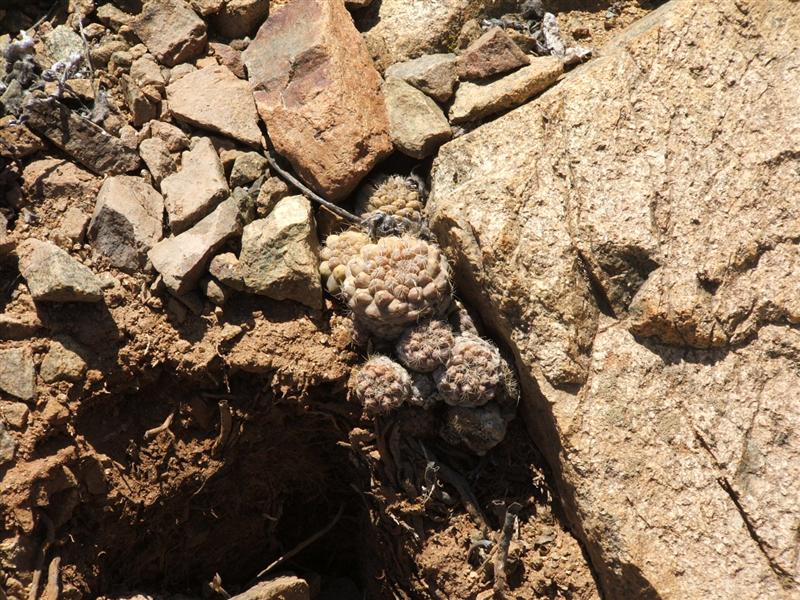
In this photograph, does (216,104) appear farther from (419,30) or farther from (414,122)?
(419,30)

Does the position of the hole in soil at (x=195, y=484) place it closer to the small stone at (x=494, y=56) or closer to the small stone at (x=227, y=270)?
the small stone at (x=227, y=270)

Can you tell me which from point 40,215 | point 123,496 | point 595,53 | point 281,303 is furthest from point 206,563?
point 595,53

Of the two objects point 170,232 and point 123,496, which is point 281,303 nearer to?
point 170,232

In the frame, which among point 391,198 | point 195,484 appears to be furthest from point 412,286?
point 195,484

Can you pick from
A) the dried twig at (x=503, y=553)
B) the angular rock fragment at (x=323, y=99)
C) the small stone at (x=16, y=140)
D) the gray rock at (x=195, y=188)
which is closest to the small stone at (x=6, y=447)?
the gray rock at (x=195, y=188)

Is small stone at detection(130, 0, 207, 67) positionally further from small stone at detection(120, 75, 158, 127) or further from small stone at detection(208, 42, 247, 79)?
small stone at detection(120, 75, 158, 127)

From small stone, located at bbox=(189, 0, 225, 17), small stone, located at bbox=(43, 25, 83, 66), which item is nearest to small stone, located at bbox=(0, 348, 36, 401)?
small stone, located at bbox=(43, 25, 83, 66)
